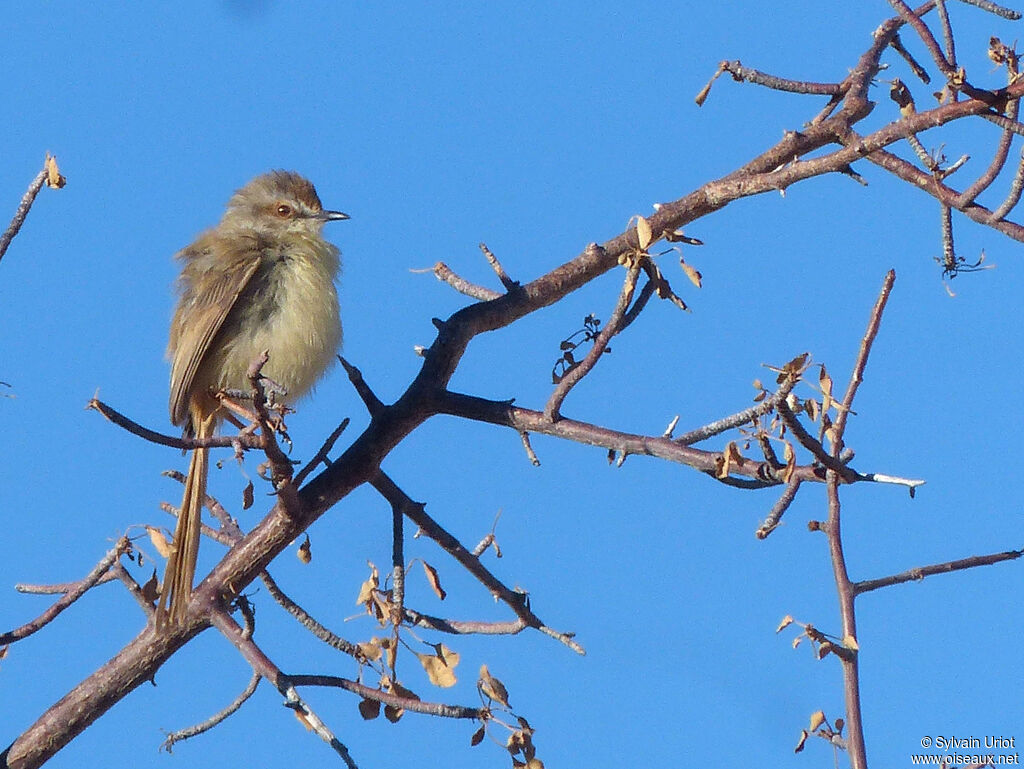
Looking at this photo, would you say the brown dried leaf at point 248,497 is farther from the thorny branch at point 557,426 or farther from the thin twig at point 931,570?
the thin twig at point 931,570

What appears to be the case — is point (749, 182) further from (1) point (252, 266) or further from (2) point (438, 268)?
(1) point (252, 266)

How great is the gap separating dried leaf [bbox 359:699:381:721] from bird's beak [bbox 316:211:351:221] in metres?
3.76

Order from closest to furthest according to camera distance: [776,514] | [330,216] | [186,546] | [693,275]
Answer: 1. [776,514]
2. [693,275]
3. [186,546]
4. [330,216]

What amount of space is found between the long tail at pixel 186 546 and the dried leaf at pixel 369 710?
0.71m

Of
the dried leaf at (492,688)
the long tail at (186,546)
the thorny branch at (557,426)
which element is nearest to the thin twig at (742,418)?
the thorny branch at (557,426)

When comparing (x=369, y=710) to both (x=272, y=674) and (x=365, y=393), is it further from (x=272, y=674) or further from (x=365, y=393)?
(x=365, y=393)

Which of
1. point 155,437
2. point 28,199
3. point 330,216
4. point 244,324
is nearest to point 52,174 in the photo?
point 28,199

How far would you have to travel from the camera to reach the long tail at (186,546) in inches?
137

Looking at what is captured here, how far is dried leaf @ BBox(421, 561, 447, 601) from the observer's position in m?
3.31

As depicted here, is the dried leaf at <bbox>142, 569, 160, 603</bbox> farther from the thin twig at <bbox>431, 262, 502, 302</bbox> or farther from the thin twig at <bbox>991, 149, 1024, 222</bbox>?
the thin twig at <bbox>991, 149, 1024, 222</bbox>

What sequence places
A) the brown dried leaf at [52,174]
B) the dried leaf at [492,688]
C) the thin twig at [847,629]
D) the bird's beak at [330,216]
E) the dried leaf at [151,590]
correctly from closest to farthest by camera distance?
the thin twig at [847,629]
the brown dried leaf at [52,174]
the dried leaf at [492,688]
the dried leaf at [151,590]
the bird's beak at [330,216]

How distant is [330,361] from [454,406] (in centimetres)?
209

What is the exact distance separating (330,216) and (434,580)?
11.5 feet

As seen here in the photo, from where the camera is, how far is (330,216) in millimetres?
6402
